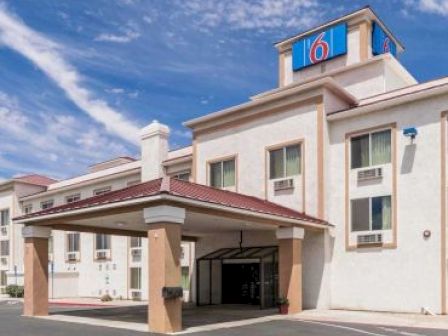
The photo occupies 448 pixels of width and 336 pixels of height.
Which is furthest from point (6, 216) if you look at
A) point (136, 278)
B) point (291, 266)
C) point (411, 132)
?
point (411, 132)

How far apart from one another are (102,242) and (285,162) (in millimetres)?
17767

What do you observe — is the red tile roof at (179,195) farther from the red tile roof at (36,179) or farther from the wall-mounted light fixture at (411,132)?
the red tile roof at (36,179)

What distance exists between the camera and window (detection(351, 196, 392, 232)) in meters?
21.9

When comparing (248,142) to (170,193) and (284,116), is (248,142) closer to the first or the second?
(284,116)

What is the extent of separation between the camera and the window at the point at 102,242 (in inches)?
1464

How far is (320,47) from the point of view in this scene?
110 ft

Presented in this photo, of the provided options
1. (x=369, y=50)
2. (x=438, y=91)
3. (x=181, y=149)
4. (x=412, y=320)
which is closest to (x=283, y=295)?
(x=412, y=320)

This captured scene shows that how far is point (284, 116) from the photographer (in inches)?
968

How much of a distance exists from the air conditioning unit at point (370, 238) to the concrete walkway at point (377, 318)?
2697 mm

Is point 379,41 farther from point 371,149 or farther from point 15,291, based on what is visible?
point 15,291

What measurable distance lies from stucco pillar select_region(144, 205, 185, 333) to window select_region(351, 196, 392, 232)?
876 cm

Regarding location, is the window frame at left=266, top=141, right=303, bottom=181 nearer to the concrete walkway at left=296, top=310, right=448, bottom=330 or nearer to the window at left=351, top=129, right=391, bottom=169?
the window at left=351, top=129, right=391, bottom=169

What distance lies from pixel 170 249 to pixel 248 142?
10319 millimetres

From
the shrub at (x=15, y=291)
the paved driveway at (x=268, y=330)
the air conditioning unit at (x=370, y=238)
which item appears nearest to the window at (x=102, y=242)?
the shrub at (x=15, y=291)
